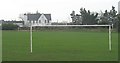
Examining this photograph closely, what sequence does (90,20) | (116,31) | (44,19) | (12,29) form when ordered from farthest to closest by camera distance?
(44,19) → (90,20) → (12,29) → (116,31)

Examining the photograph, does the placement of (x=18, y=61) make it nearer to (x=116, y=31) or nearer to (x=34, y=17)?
(x=116, y=31)

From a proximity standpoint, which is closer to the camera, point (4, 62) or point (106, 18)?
point (4, 62)

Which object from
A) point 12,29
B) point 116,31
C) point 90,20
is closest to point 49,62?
point 116,31

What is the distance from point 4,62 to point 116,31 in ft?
110

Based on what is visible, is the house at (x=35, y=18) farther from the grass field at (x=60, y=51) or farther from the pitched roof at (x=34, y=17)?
the grass field at (x=60, y=51)

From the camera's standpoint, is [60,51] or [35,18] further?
[35,18]

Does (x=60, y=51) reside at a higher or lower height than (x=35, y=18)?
lower

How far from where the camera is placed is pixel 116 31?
43.0m

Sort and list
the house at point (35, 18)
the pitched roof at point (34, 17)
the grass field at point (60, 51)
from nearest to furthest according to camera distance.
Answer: the grass field at point (60, 51) < the house at point (35, 18) < the pitched roof at point (34, 17)

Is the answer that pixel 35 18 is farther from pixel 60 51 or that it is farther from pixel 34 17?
pixel 60 51

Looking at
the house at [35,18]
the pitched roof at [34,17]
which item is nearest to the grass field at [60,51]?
the house at [35,18]

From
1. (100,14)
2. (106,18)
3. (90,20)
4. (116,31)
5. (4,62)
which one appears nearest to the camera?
(4,62)

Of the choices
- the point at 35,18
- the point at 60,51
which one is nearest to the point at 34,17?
the point at 35,18

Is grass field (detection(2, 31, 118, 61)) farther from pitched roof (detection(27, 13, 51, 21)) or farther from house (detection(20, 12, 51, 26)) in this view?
pitched roof (detection(27, 13, 51, 21))
